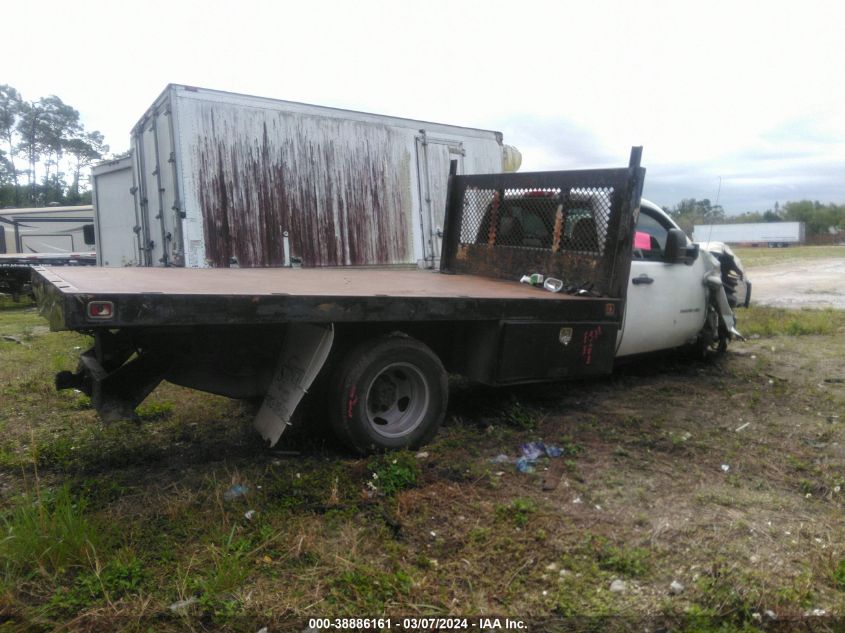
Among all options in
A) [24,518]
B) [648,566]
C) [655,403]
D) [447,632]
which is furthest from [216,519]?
[655,403]

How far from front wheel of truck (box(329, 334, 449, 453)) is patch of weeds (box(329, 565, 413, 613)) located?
1188 mm

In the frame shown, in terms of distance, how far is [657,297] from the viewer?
6.11 meters

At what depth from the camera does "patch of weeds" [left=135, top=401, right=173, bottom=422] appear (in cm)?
529

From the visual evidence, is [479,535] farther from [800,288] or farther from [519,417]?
Answer: [800,288]

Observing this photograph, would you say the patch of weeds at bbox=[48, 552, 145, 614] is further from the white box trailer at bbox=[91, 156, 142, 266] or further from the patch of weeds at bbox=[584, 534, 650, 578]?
the white box trailer at bbox=[91, 156, 142, 266]

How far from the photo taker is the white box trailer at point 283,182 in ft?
26.2

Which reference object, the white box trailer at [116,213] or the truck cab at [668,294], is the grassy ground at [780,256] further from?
the white box trailer at [116,213]

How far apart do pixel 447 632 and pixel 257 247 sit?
21.6 feet

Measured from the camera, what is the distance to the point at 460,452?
441cm

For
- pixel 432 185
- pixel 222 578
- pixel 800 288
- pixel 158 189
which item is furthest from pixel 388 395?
pixel 800 288

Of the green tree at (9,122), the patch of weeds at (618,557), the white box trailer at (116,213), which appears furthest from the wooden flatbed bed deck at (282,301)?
the green tree at (9,122)

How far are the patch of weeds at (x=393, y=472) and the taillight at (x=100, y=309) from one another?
5.24 ft

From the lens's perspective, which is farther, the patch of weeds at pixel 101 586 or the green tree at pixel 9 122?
the green tree at pixel 9 122

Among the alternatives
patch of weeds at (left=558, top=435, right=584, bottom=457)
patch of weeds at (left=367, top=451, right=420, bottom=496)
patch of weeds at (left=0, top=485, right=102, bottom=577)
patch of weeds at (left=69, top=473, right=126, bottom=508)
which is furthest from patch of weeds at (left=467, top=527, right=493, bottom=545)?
patch of weeds at (left=69, top=473, right=126, bottom=508)
